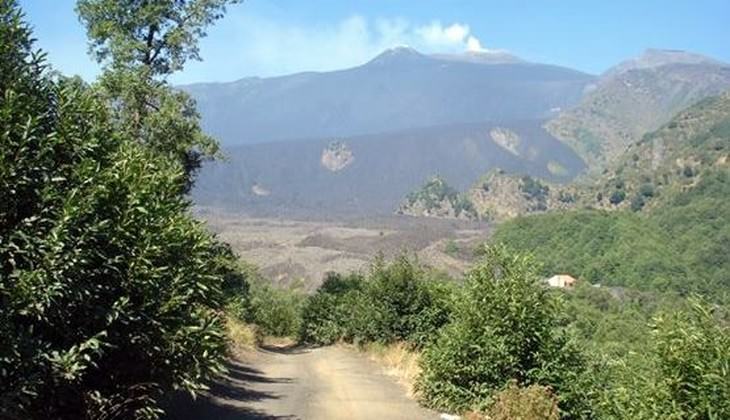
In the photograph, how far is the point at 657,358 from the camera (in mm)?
12930

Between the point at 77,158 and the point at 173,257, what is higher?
the point at 77,158

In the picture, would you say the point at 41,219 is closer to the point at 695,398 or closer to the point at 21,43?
the point at 21,43

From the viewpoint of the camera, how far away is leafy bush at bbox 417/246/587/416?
16.5 m

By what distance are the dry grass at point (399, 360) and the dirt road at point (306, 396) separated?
34 centimetres

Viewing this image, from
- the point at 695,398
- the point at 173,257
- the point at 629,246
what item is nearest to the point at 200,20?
the point at 173,257

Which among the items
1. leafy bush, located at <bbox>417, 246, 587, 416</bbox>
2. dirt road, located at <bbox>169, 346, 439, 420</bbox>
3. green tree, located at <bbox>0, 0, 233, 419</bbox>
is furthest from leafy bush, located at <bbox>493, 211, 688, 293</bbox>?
green tree, located at <bbox>0, 0, 233, 419</bbox>

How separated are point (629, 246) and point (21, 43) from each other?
587 feet

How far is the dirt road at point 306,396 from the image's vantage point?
659 inches

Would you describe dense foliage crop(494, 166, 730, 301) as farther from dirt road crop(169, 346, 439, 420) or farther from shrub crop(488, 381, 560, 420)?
shrub crop(488, 381, 560, 420)

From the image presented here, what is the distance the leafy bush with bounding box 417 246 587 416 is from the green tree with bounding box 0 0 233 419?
611 centimetres

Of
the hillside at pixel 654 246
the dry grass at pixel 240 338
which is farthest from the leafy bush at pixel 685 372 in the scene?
the hillside at pixel 654 246

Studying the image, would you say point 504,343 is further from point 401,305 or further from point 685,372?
point 401,305

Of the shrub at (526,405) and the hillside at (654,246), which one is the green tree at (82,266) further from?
the hillside at (654,246)

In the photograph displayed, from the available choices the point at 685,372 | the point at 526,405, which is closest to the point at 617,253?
the point at 526,405
